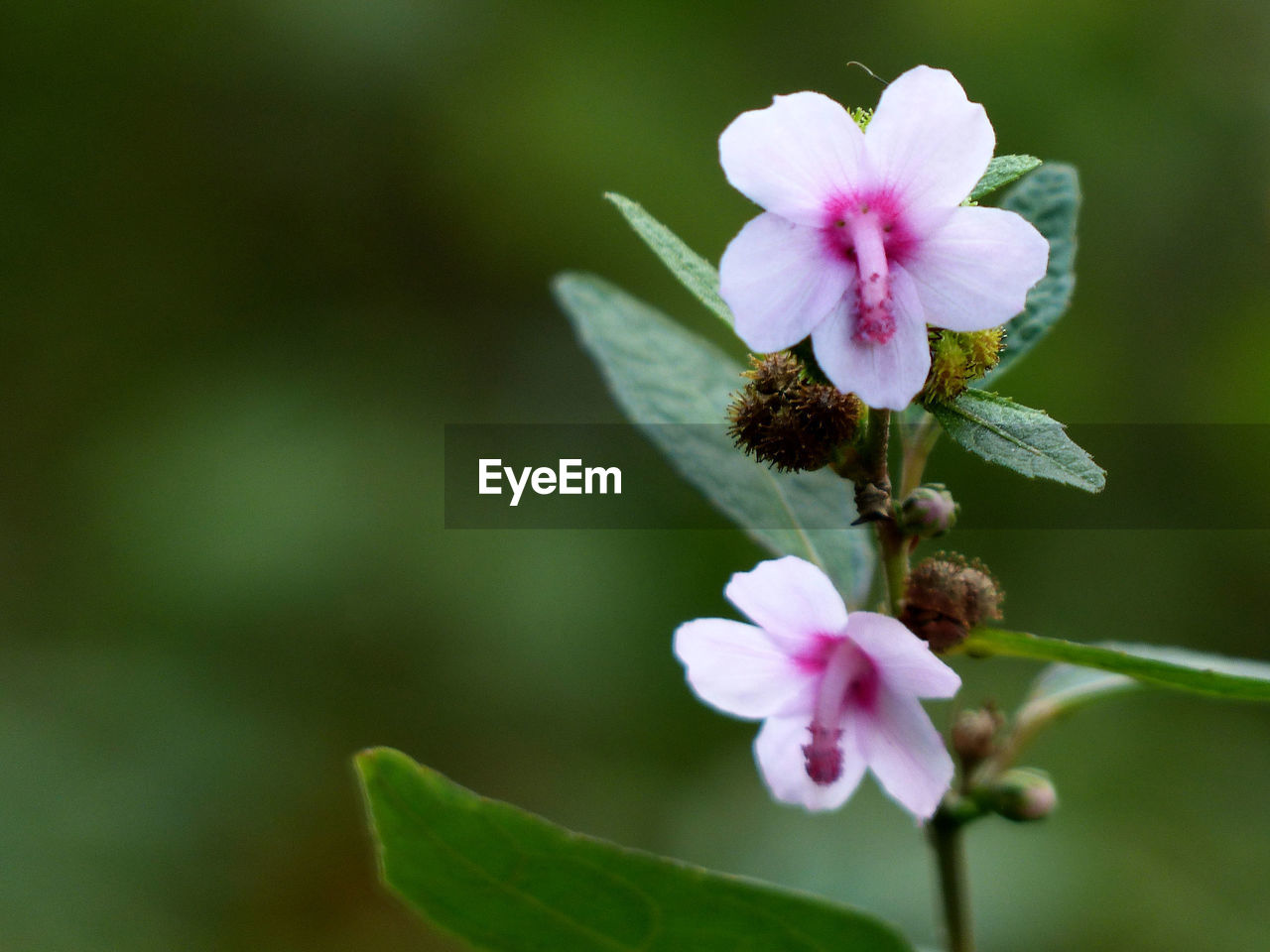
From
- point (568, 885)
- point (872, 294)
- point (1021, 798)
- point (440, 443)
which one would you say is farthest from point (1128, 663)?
point (440, 443)

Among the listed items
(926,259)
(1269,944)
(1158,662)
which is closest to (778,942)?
(1158,662)

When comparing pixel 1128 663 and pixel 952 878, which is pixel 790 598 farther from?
pixel 952 878

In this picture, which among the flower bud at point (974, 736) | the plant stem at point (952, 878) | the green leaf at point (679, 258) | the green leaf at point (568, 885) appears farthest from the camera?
the flower bud at point (974, 736)

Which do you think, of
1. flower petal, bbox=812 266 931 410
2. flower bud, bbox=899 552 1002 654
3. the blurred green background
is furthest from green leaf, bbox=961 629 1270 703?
the blurred green background

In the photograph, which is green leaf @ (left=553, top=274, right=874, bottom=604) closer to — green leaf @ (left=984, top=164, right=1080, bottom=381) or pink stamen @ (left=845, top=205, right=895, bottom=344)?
green leaf @ (left=984, top=164, right=1080, bottom=381)

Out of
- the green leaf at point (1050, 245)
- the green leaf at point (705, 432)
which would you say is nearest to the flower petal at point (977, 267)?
the green leaf at point (1050, 245)

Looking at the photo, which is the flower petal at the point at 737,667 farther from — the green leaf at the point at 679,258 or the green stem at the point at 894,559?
the green leaf at the point at 679,258
